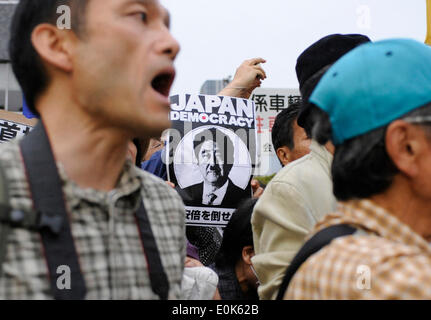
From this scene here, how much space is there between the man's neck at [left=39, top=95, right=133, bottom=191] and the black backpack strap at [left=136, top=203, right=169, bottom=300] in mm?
156

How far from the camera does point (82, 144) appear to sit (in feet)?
4.77

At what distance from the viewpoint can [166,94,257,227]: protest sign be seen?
314cm

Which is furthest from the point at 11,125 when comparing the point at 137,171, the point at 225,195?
the point at 137,171

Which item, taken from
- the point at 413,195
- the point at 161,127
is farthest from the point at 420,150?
the point at 161,127

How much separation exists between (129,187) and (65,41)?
0.45 meters

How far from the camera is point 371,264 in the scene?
135cm

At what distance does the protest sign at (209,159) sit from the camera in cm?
314

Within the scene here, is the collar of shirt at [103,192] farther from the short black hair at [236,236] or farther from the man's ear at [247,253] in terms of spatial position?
the man's ear at [247,253]

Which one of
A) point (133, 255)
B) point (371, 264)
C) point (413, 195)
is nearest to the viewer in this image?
point (371, 264)

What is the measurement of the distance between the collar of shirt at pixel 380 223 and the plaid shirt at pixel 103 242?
0.53m

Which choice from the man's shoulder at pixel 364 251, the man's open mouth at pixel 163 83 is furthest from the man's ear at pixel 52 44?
the man's shoulder at pixel 364 251

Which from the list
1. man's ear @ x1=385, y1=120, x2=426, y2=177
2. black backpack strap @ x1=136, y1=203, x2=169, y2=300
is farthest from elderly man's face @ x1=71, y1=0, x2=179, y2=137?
man's ear @ x1=385, y1=120, x2=426, y2=177

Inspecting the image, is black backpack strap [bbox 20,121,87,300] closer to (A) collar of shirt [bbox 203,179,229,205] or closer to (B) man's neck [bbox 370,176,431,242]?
(B) man's neck [bbox 370,176,431,242]
